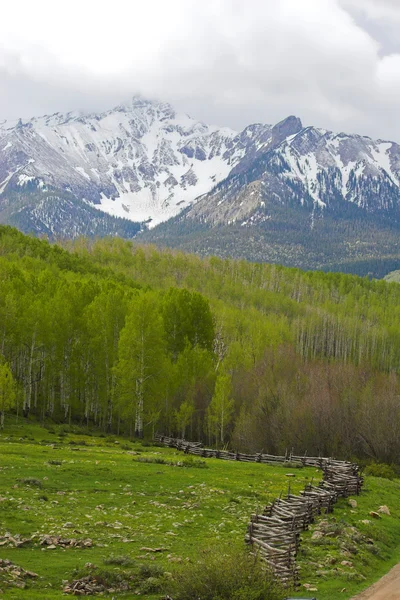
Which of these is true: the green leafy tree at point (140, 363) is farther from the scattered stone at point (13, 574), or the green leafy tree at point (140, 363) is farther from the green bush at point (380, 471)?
the scattered stone at point (13, 574)

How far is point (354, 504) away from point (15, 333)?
A: 1706 inches

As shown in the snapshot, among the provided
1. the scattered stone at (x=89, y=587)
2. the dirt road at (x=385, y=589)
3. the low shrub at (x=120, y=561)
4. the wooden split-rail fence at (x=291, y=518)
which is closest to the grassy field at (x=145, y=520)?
the low shrub at (x=120, y=561)

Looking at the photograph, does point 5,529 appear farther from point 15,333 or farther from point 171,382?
point 171,382

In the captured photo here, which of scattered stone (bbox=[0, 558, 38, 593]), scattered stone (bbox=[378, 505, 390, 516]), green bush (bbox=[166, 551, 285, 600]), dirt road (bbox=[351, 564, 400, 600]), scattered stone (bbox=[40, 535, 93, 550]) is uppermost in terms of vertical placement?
green bush (bbox=[166, 551, 285, 600])

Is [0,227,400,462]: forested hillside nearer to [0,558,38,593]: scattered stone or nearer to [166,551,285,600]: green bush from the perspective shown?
[0,558,38,593]: scattered stone

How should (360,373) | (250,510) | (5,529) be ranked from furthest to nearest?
(360,373), (250,510), (5,529)

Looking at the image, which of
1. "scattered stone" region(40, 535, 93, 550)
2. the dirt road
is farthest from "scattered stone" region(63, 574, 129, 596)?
the dirt road

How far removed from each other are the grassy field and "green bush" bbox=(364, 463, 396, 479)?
25.3ft

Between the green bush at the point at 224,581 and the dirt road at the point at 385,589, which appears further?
the dirt road at the point at 385,589

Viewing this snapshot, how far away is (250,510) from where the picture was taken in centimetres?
3247

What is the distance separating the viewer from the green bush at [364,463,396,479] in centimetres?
5425

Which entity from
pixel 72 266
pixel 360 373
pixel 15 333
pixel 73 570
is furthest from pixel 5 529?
pixel 72 266

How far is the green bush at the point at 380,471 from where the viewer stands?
Result: 5425cm

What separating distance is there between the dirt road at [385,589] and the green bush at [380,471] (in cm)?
2763
